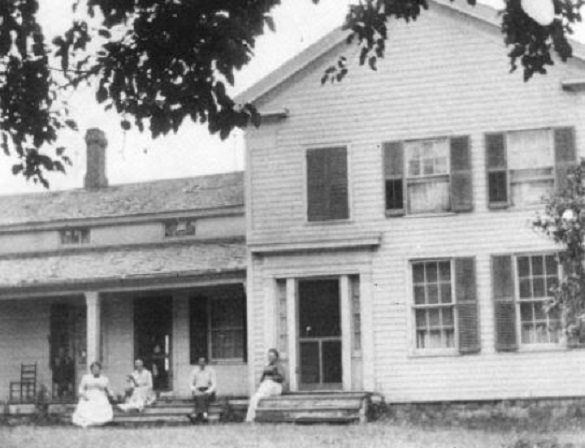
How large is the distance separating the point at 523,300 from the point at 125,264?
30.0 ft

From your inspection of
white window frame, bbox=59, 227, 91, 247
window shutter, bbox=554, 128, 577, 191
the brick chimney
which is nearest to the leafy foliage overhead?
window shutter, bbox=554, 128, 577, 191

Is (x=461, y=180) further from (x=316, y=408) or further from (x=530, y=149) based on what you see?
(x=316, y=408)

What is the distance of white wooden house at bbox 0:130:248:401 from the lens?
2253cm

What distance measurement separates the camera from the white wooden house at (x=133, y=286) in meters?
22.5

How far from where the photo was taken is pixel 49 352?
2430 cm

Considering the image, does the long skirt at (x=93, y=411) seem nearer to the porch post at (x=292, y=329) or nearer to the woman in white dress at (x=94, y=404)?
the woman in white dress at (x=94, y=404)

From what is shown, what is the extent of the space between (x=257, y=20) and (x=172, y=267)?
13.8 metres

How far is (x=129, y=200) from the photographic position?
26.2 m

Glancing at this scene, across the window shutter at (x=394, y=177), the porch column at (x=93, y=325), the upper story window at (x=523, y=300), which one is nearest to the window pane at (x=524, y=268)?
the upper story window at (x=523, y=300)

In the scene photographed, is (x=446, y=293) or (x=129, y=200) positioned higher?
(x=129, y=200)

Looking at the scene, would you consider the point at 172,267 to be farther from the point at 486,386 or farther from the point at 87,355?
the point at 486,386

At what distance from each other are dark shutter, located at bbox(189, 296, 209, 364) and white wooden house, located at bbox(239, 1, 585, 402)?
10.1ft

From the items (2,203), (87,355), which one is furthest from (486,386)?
(2,203)

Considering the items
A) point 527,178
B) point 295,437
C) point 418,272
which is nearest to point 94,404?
point 295,437
